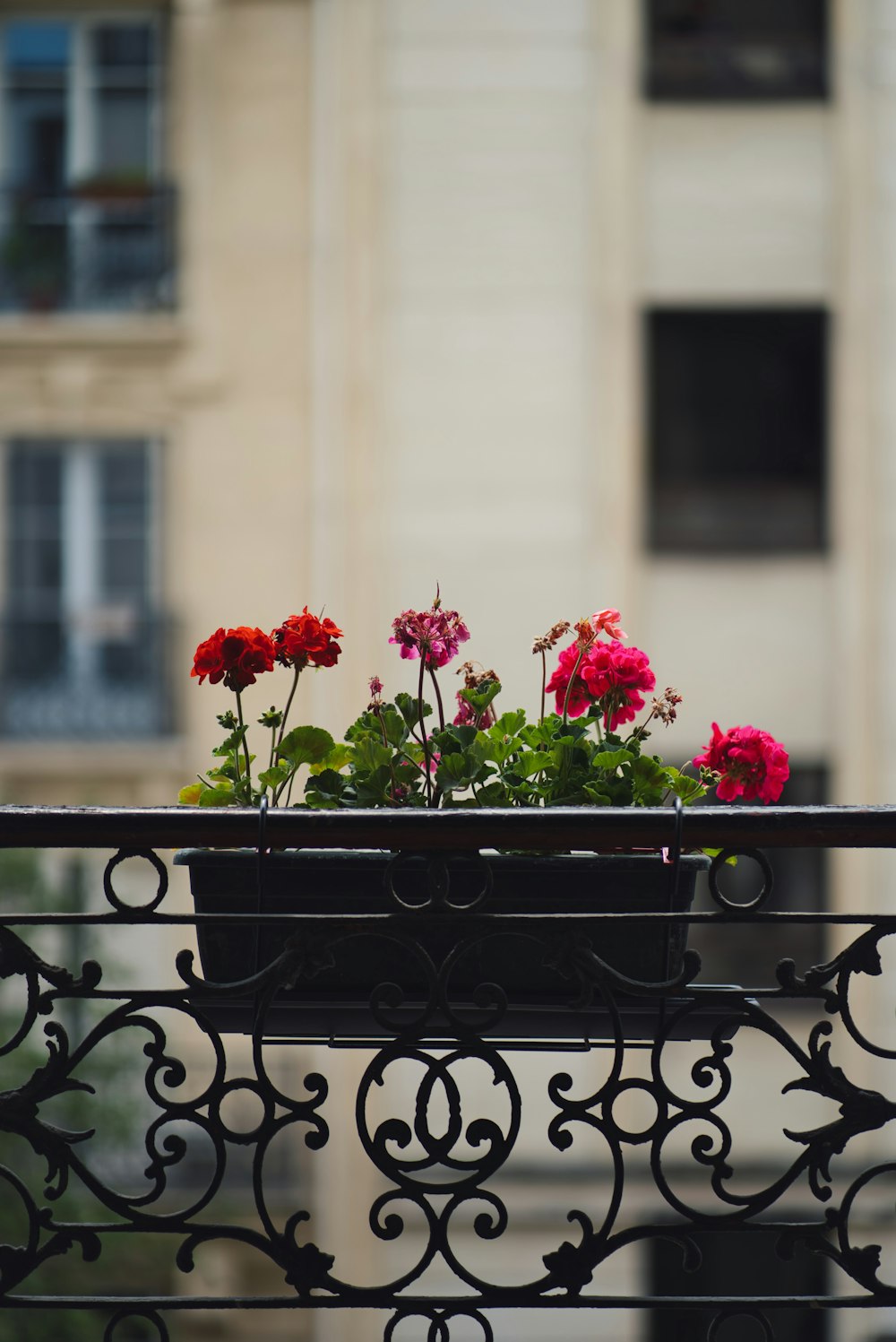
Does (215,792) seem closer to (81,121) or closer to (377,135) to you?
(377,135)

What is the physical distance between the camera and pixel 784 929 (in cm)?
920

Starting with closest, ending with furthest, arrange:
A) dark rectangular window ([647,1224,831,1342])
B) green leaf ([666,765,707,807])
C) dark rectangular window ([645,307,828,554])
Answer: green leaf ([666,765,707,807])
dark rectangular window ([647,1224,831,1342])
dark rectangular window ([645,307,828,554])

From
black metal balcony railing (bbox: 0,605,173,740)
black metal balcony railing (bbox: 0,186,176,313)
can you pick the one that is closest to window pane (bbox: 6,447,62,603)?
black metal balcony railing (bbox: 0,605,173,740)

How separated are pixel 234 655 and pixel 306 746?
14cm

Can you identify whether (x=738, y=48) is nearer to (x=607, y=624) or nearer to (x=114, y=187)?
(x=114, y=187)

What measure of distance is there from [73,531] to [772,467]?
409 centimetres

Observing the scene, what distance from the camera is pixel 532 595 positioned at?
9.24m

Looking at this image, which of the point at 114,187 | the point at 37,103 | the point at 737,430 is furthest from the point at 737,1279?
the point at 37,103

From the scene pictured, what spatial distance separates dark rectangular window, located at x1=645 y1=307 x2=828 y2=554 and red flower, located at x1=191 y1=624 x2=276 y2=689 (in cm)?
758

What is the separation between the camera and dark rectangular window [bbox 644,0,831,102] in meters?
9.25

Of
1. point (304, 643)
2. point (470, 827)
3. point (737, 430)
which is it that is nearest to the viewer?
point (470, 827)

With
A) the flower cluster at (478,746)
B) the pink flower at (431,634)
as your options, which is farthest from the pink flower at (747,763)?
the pink flower at (431,634)

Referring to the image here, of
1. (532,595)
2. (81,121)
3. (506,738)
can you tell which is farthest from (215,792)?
(81,121)

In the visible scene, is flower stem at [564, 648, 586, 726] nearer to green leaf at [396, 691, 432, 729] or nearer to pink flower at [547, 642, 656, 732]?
pink flower at [547, 642, 656, 732]
